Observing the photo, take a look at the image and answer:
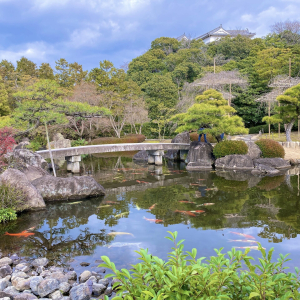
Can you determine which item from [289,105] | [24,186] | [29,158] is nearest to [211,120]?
[289,105]

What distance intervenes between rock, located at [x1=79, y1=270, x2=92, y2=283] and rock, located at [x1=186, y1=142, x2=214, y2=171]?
1030cm

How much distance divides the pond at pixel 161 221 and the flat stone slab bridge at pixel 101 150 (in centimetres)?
314

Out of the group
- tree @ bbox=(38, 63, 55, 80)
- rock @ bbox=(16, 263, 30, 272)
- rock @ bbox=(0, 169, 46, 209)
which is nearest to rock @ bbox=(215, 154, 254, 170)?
rock @ bbox=(0, 169, 46, 209)

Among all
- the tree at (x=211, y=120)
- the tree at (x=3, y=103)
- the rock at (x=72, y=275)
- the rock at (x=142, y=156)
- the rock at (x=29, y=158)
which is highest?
the tree at (x=3, y=103)

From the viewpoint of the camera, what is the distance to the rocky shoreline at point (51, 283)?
3797 millimetres

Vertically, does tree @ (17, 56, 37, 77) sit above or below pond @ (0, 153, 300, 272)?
above

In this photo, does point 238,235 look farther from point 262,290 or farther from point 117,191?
point 117,191

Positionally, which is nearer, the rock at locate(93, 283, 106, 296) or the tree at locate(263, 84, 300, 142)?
the rock at locate(93, 283, 106, 296)

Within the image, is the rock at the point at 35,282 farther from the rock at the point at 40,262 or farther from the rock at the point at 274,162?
the rock at the point at 274,162

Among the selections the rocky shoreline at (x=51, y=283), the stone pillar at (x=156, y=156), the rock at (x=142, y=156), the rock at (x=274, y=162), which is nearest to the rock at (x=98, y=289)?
the rocky shoreline at (x=51, y=283)

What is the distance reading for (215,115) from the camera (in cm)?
1434

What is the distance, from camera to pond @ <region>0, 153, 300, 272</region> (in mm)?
5367

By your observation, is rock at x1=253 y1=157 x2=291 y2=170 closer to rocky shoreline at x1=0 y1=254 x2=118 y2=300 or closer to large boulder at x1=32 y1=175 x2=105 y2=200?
large boulder at x1=32 y1=175 x2=105 y2=200

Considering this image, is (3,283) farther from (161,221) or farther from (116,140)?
(116,140)
